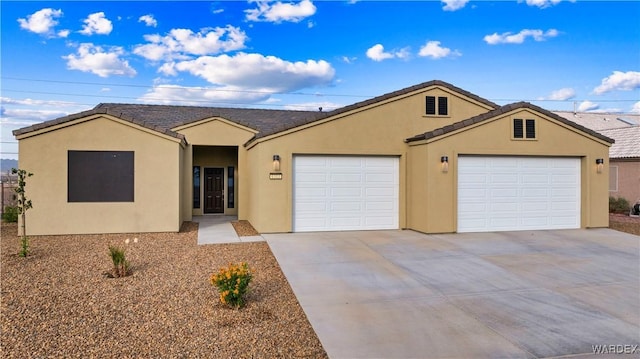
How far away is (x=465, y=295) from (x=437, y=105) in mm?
7872

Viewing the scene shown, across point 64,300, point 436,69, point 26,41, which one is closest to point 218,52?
point 26,41

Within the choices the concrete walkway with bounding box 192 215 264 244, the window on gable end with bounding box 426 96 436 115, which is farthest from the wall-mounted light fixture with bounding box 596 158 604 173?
the concrete walkway with bounding box 192 215 264 244

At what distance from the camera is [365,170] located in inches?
471

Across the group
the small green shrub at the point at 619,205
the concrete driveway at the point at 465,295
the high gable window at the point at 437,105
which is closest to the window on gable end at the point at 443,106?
the high gable window at the point at 437,105

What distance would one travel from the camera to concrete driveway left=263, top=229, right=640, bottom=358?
4309 mm

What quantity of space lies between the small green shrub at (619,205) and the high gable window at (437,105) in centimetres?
1101

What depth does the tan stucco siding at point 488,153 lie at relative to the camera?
11.3m

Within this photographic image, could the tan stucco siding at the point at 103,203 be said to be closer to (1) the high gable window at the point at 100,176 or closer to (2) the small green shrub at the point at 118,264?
(1) the high gable window at the point at 100,176

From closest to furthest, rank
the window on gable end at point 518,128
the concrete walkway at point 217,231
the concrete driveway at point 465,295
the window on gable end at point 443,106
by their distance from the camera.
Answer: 1. the concrete driveway at point 465,295
2. the concrete walkway at point 217,231
3. the window on gable end at point 518,128
4. the window on gable end at point 443,106

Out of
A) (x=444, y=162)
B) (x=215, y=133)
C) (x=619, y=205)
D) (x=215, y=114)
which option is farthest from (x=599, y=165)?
(x=215, y=114)

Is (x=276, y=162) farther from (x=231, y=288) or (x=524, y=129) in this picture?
(x=524, y=129)

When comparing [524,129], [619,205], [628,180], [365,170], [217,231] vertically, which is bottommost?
[217,231]

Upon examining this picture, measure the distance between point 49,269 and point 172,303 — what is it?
134 inches

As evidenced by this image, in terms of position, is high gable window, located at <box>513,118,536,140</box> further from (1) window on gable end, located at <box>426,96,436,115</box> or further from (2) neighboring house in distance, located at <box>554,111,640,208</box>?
(2) neighboring house in distance, located at <box>554,111,640,208</box>
